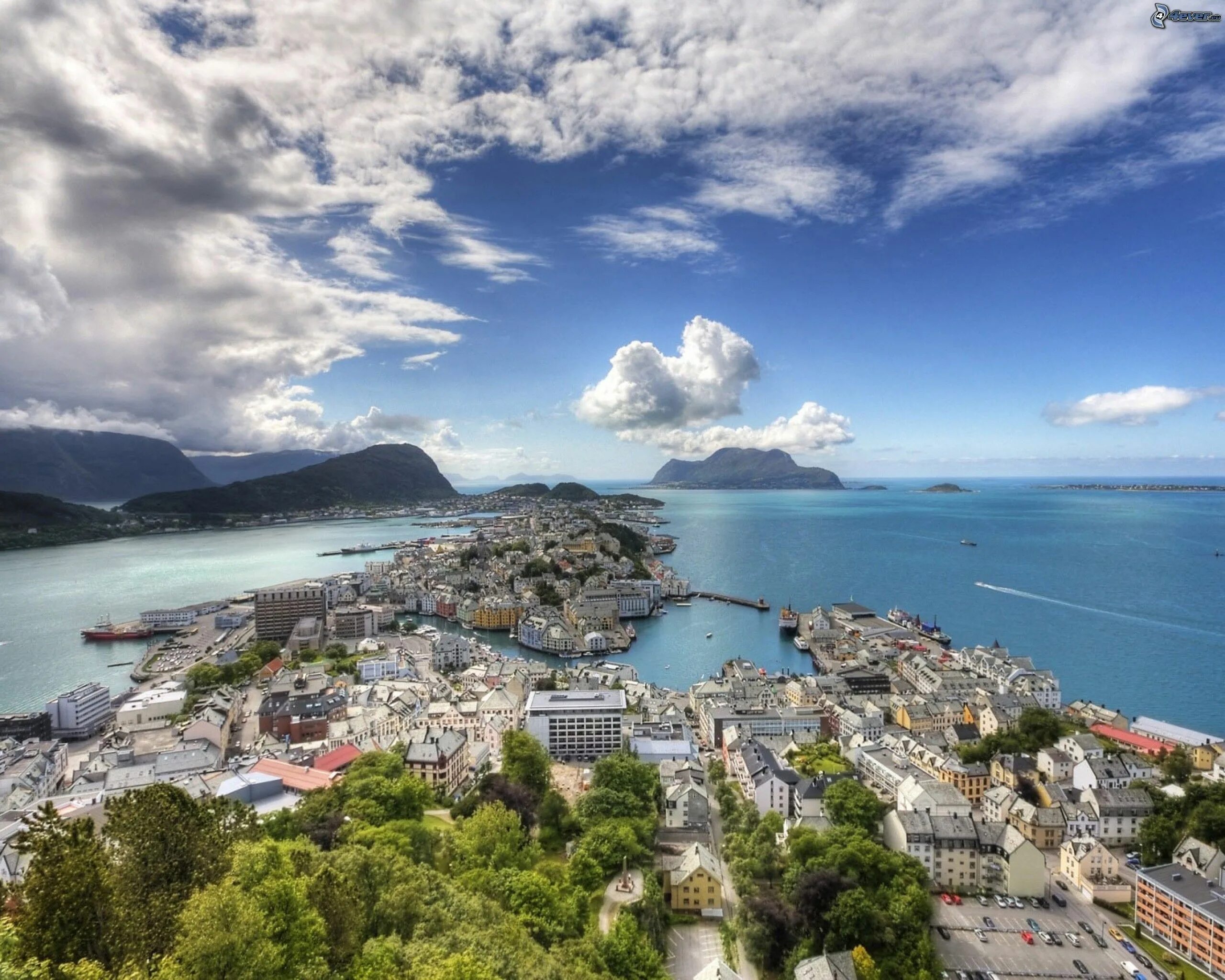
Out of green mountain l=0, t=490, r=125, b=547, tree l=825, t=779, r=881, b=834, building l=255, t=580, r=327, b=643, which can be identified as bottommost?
tree l=825, t=779, r=881, b=834

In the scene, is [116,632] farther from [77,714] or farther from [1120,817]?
[1120,817]

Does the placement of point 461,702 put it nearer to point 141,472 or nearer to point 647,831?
point 647,831

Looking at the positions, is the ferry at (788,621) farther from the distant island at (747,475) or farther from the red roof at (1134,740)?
the distant island at (747,475)

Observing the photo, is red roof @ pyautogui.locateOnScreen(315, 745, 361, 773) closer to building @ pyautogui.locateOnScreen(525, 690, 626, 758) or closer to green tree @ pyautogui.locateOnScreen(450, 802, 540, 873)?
building @ pyautogui.locateOnScreen(525, 690, 626, 758)

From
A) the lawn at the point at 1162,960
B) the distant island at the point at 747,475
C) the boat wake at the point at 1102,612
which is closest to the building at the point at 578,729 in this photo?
the lawn at the point at 1162,960

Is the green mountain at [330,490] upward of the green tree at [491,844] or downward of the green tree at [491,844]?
upward

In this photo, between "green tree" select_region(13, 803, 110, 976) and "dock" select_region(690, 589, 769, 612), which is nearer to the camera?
"green tree" select_region(13, 803, 110, 976)

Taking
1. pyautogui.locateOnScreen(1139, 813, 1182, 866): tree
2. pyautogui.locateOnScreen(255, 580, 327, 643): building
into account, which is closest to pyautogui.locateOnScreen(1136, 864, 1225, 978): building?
pyautogui.locateOnScreen(1139, 813, 1182, 866): tree

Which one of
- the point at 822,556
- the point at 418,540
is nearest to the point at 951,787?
the point at 822,556
